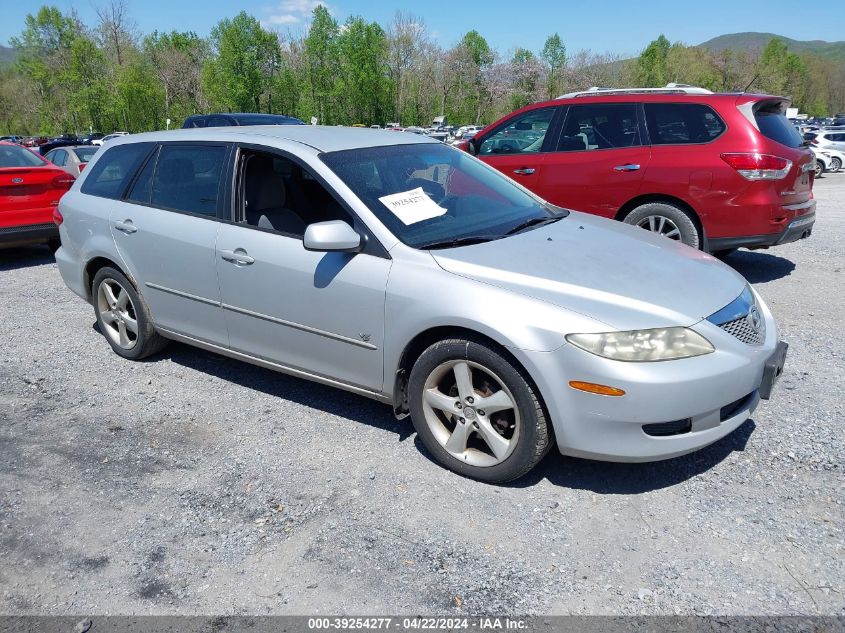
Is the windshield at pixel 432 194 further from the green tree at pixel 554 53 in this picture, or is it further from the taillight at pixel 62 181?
the green tree at pixel 554 53

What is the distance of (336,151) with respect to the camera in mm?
3934

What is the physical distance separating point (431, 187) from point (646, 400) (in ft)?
6.03

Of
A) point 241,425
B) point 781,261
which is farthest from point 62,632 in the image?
point 781,261

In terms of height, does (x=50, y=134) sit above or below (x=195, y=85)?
below

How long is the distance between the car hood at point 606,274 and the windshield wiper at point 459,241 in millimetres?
61

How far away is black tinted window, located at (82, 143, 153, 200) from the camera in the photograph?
15.8ft

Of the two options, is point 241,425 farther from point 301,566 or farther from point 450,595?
point 450,595

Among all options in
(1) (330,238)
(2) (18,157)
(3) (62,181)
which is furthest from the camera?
(2) (18,157)

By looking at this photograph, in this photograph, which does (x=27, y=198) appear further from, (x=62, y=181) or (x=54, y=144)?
(x=54, y=144)

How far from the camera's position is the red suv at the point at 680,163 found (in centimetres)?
630

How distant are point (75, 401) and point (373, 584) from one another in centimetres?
284

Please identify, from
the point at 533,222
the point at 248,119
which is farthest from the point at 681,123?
the point at 248,119

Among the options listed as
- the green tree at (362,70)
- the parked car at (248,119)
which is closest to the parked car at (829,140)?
the parked car at (248,119)

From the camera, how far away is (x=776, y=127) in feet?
21.7
